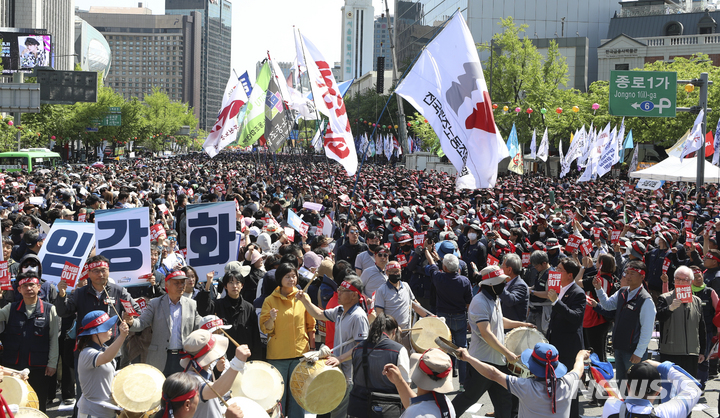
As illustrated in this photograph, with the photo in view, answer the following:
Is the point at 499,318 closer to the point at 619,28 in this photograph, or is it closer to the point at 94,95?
the point at 94,95

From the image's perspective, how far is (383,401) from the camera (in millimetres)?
4930

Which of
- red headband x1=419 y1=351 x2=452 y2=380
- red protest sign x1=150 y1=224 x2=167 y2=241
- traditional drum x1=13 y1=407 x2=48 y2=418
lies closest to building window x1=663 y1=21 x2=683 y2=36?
red protest sign x1=150 y1=224 x2=167 y2=241

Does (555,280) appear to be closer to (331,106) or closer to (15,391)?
(15,391)

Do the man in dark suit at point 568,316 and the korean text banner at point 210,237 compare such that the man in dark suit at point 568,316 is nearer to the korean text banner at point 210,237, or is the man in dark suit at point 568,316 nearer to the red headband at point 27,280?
the korean text banner at point 210,237

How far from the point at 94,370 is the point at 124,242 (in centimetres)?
219

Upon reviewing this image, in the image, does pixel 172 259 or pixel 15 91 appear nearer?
pixel 172 259

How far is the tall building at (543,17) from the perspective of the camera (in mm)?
69562

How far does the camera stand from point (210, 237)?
7480mm

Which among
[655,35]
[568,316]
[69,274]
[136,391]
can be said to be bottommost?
[136,391]

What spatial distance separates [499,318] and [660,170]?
1879cm

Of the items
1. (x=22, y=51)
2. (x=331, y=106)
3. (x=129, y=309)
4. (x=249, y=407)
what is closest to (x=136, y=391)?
(x=249, y=407)

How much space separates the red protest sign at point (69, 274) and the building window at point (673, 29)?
2742 inches

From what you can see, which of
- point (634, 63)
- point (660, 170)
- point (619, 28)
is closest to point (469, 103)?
point (660, 170)

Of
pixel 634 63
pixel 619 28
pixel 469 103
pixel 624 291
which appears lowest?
pixel 624 291
